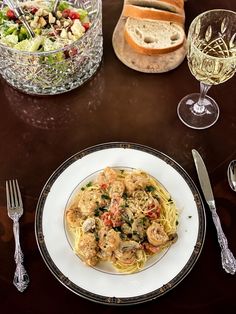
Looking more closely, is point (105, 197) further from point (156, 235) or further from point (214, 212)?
point (214, 212)

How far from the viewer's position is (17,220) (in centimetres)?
150

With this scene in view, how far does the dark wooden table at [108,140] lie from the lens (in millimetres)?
1379

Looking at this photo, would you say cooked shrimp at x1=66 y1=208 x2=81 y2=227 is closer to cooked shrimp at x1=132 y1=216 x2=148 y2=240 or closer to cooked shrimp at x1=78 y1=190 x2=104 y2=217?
cooked shrimp at x1=78 y1=190 x2=104 y2=217

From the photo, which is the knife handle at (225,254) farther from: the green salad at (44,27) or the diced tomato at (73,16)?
the diced tomato at (73,16)

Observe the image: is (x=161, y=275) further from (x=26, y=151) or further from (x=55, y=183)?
(x=26, y=151)

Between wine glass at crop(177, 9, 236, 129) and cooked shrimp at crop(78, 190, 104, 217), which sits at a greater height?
wine glass at crop(177, 9, 236, 129)

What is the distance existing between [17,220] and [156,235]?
46cm

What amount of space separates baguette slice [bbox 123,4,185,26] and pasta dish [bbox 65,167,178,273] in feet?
2.56

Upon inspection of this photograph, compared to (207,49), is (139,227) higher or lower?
lower

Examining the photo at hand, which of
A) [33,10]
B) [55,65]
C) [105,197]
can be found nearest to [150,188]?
[105,197]

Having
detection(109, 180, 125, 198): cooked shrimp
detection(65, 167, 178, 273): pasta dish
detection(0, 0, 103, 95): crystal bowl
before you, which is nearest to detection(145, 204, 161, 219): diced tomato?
detection(65, 167, 178, 273): pasta dish

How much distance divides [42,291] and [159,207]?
0.46 metres

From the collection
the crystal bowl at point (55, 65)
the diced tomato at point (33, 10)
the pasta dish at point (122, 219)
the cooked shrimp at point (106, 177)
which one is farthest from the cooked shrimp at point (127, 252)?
the diced tomato at point (33, 10)

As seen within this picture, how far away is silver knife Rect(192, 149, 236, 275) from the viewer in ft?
4.65
